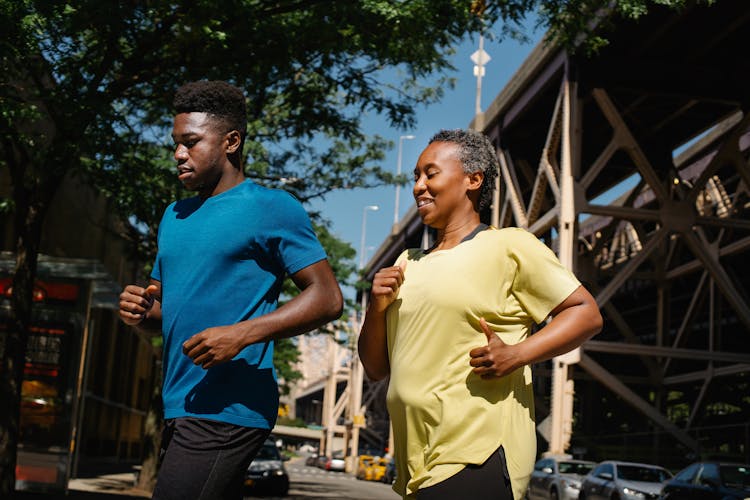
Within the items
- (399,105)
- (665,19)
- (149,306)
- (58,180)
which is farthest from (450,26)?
(665,19)

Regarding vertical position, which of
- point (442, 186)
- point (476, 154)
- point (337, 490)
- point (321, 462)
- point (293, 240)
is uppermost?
point (476, 154)

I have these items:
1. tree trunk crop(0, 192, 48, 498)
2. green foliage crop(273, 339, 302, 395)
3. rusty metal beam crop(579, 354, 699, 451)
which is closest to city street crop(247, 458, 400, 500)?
green foliage crop(273, 339, 302, 395)

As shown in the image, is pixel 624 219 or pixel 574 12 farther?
pixel 624 219

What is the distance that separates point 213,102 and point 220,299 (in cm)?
67

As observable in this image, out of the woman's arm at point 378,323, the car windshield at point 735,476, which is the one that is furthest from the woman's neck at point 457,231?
the car windshield at point 735,476

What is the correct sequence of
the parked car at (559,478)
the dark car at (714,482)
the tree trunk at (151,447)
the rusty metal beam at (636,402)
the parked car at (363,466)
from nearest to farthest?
1. the dark car at (714,482)
2. the tree trunk at (151,447)
3. the parked car at (559,478)
4. the rusty metal beam at (636,402)
5. the parked car at (363,466)

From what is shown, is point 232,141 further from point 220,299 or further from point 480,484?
point 480,484

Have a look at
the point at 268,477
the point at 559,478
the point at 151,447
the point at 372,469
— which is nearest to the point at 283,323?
the point at 151,447

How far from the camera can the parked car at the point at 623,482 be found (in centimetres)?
1941

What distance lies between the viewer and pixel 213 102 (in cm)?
335

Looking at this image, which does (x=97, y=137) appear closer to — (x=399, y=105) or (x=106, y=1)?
(x=106, y=1)

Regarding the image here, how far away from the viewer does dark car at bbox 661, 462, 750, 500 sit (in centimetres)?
1449

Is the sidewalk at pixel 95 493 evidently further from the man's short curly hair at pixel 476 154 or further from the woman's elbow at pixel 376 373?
the man's short curly hair at pixel 476 154

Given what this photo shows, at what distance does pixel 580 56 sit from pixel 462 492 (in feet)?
79.9
